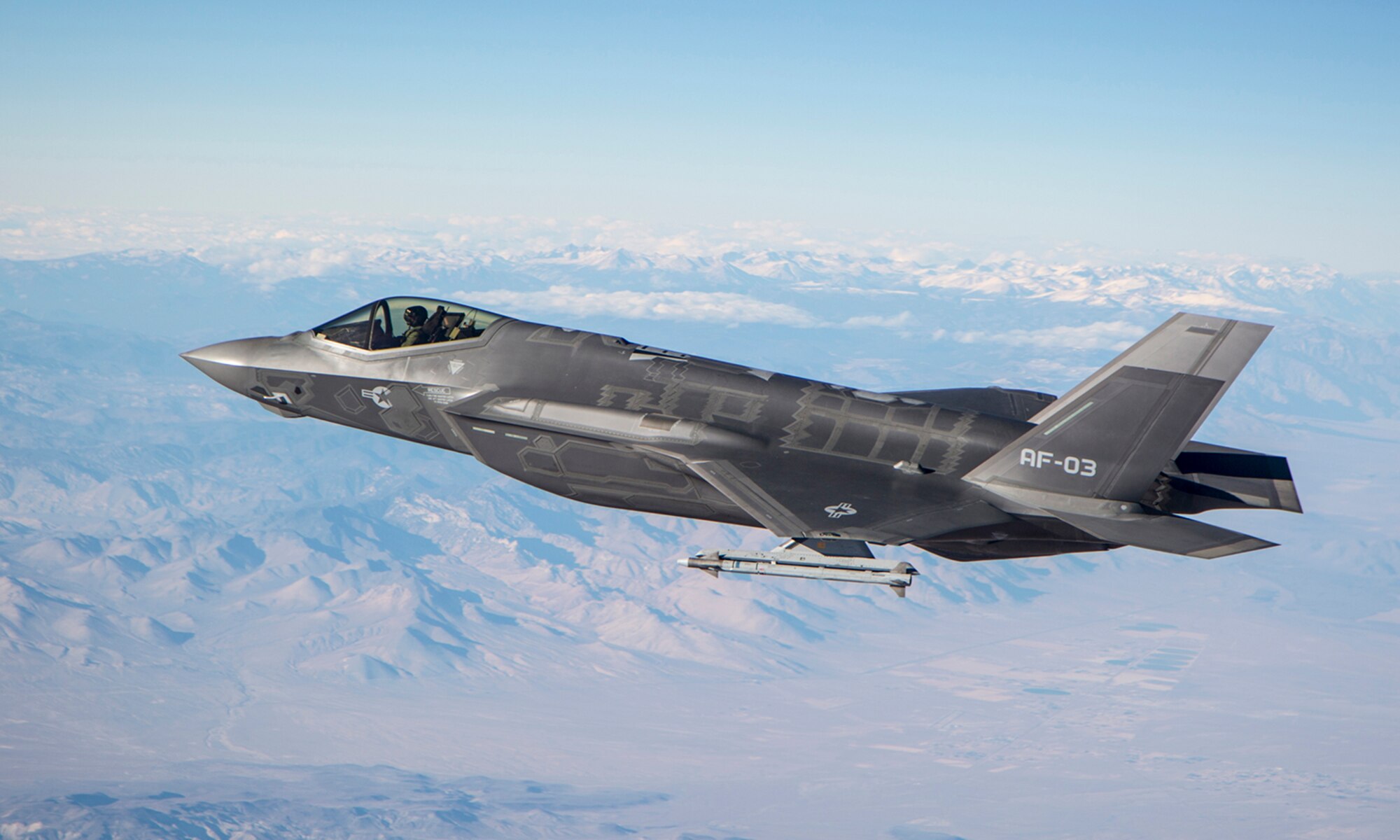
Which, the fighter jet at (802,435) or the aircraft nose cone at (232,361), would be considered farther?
the aircraft nose cone at (232,361)

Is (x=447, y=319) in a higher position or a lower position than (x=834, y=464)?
higher

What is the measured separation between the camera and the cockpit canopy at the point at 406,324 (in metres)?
22.4

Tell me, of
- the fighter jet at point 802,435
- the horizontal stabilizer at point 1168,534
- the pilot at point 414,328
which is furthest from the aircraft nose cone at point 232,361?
the horizontal stabilizer at point 1168,534

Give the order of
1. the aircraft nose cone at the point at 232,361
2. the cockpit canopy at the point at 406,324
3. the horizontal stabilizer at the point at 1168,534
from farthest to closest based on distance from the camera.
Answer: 1. the aircraft nose cone at the point at 232,361
2. the cockpit canopy at the point at 406,324
3. the horizontal stabilizer at the point at 1168,534

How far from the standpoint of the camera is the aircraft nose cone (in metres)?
23.1

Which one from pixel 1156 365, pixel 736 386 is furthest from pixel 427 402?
pixel 1156 365

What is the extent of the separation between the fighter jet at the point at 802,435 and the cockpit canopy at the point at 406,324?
0.16 ft

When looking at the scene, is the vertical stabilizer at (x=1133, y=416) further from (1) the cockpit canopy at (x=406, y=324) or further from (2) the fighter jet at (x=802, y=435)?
(1) the cockpit canopy at (x=406, y=324)

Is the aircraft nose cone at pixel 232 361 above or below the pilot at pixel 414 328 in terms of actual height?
below

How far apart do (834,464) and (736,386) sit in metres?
2.69

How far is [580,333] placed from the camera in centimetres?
2184

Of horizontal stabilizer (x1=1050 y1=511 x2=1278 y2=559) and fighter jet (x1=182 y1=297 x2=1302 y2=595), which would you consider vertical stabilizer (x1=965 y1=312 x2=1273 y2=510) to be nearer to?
fighter jet (x1=182 y1=297 x2=1302 y2=595)

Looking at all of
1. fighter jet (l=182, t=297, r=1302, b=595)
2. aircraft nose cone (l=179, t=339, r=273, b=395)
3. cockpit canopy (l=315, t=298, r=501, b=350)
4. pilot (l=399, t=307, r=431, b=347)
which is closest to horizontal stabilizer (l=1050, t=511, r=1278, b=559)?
fighter jet (l=182, t=297, r=1302, b=595)

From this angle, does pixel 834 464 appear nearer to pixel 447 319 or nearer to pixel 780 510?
pixel 780 510
